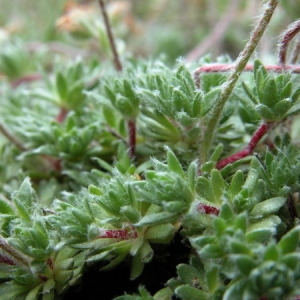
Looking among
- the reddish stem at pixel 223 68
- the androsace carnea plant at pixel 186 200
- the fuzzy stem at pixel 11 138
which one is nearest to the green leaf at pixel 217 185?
the androsace carnea plant at pixel 186 200

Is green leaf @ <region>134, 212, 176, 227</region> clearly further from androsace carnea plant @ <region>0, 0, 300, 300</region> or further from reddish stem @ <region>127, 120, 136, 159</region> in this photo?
reddish stem @ <region>127, 120, 136, 159</region>

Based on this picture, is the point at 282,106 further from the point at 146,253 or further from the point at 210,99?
the point at 146,253

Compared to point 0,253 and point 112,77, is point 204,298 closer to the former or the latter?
point 0,253

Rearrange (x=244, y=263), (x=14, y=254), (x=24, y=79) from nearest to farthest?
(x=244, y=263), (x=14, y=254), (x=24, y=79)

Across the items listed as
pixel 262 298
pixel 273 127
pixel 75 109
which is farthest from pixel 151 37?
pixel 262 298

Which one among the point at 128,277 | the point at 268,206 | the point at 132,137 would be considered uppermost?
the point at 132,137

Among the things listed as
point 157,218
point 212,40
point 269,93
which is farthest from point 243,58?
point 212,40

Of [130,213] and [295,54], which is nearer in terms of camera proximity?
[130,213]
